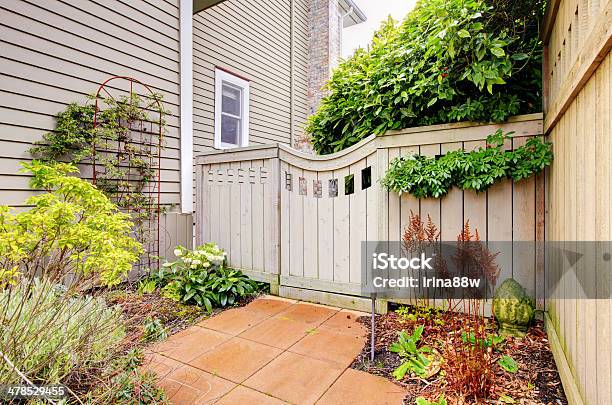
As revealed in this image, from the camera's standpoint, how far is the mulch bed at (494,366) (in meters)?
1.79

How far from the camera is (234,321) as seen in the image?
9.91 ft

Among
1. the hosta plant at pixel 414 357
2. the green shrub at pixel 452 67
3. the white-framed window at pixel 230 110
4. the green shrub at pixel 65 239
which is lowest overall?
the hosta plant at pixel 414 357

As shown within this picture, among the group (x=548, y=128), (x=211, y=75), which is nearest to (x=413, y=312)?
(x=548, y=128)

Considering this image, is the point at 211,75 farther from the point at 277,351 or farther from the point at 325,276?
the point at 277,351

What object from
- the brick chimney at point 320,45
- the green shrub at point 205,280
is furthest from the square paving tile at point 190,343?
the brick chimney at point 320,45

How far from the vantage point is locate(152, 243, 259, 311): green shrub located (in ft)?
11.2

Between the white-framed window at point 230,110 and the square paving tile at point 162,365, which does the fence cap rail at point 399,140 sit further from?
the white-framed window at point 230,110

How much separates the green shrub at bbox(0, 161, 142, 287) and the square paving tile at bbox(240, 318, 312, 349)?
1133mm

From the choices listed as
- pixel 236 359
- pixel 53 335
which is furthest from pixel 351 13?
pixel 53 335

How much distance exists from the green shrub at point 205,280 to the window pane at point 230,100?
342 centimetres

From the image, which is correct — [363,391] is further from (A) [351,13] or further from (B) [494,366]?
(A) [351,13]

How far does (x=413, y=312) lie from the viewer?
2936 mm

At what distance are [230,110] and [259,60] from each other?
4.86 ft

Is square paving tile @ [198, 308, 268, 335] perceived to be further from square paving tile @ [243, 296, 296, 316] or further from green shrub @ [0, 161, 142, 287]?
green shrub @ [0, 161, 142, 287]
